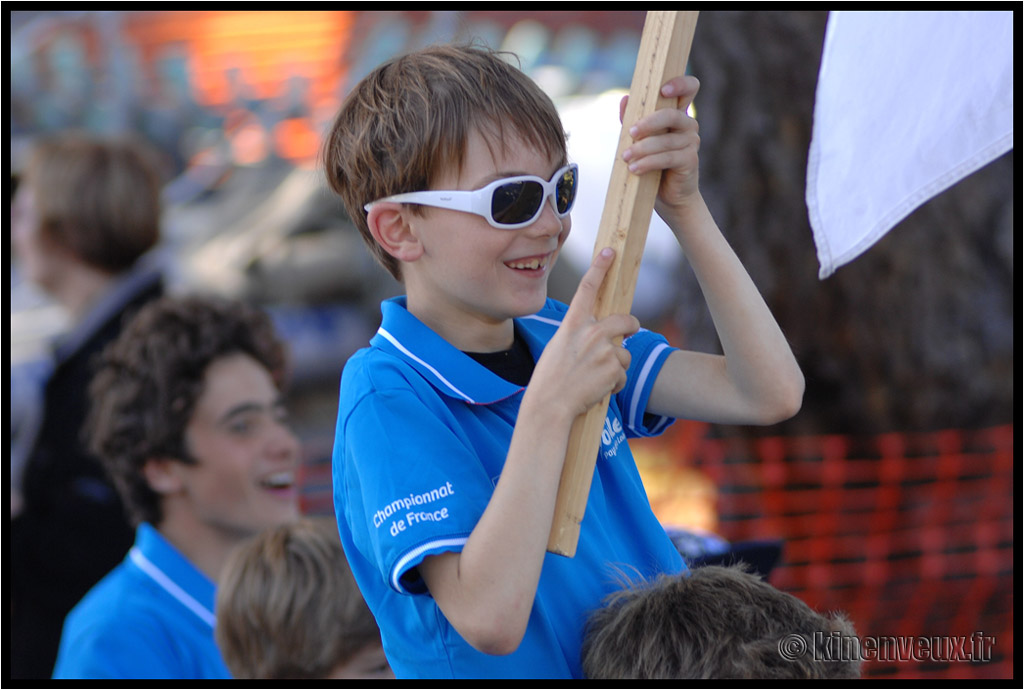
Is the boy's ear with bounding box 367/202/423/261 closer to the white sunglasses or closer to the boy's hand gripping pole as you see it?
the white sunglasses

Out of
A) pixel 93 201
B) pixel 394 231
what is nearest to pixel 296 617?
pixel 394 231

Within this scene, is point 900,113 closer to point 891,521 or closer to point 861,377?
point 861,377

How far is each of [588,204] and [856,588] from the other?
209cm

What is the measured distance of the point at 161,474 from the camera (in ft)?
9.04

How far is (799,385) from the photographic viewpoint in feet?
5.64

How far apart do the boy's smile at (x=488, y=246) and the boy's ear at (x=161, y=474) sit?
1.42 meters

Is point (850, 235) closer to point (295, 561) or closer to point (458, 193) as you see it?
point (458, 193)

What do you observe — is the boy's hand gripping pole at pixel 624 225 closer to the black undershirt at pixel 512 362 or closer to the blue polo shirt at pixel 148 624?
the black undershirt at pixel 512 362

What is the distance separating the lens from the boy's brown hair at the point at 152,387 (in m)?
2.73

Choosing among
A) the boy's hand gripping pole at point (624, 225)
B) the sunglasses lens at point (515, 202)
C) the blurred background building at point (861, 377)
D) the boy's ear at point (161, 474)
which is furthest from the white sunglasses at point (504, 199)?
the blurred background building at point (861, 377)

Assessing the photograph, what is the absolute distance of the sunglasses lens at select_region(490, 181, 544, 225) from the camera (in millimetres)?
1508

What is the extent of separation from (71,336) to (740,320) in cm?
239

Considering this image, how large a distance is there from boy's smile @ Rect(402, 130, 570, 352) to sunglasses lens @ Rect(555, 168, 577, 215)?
19mm

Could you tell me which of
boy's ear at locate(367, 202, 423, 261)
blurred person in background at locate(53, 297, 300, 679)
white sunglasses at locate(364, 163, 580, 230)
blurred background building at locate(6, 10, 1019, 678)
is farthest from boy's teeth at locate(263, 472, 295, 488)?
blurred background building at locate(6, 10, 1019, 678)
